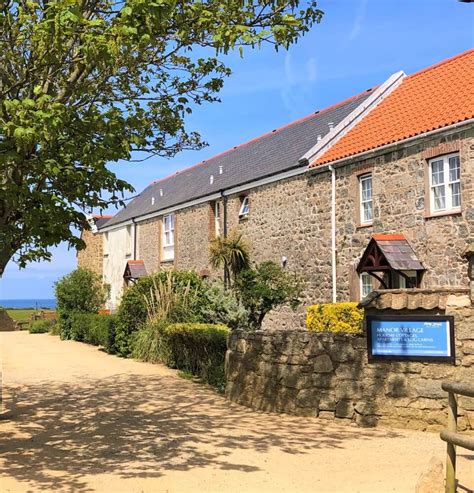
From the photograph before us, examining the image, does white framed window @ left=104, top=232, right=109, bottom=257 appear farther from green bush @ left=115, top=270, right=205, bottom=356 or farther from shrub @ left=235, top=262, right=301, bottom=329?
shrub @ left=235, top=262, right=301, bottom=329

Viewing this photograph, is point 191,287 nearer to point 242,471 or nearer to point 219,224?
point 219,224

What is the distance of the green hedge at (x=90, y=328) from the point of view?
19.3m

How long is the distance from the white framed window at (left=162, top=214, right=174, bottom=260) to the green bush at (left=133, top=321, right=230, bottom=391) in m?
11.4

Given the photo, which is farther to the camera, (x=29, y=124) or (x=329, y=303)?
(x=329, y=303)

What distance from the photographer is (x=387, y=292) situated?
9133 millimetres

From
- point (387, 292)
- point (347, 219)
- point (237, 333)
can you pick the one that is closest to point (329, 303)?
point (347, 219)

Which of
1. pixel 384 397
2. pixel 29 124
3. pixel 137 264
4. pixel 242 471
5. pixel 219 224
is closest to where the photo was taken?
pixel 29 124

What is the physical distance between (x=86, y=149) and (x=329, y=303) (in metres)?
11.4

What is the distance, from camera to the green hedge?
1927cm

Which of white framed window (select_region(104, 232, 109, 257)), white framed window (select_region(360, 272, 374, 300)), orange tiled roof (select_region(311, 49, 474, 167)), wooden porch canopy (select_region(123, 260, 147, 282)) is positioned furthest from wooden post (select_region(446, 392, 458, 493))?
white framed window (select_region(104, 232, 109, 257))

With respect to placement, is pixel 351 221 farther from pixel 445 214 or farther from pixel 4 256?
pixel 4 256

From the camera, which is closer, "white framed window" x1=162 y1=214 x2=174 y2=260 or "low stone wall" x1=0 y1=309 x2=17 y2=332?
"white framed window" x1=162 y1=214 x2=174 y2=260

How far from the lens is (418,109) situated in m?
16.9

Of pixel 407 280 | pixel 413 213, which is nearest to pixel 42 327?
pixel 407 280
